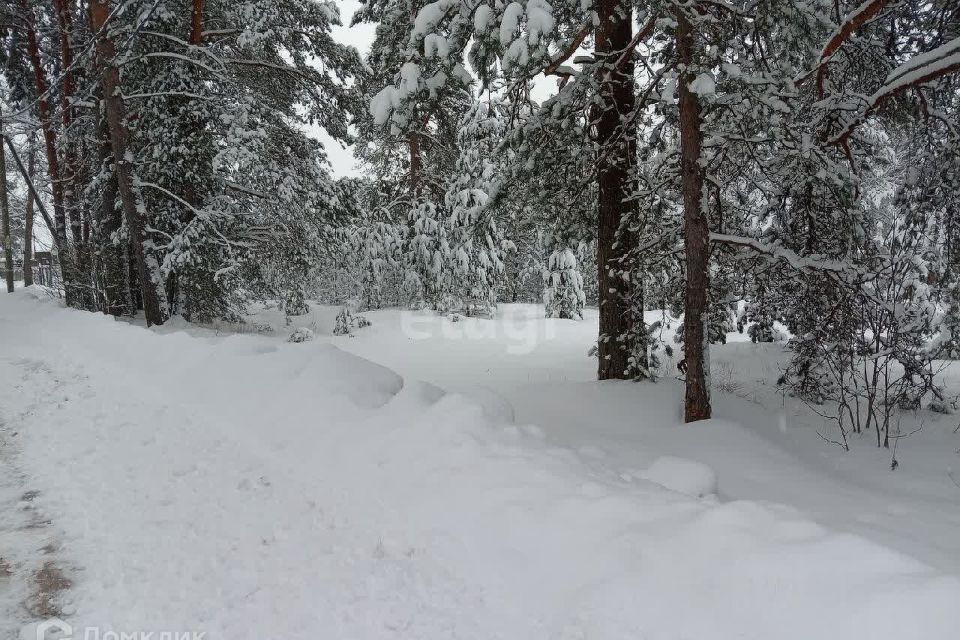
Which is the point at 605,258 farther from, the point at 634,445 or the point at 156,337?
the point at 156,337

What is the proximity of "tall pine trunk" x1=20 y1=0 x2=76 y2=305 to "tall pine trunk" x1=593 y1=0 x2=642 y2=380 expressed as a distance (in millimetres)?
15012

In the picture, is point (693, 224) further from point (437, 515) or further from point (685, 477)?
point (437, 515)

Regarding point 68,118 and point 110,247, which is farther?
point 68,118

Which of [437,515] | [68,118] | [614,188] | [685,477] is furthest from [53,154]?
[685,477]

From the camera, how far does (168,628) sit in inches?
90.3

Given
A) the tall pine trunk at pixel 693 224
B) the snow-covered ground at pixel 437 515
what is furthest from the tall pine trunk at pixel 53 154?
the tall pine trunk at pixel 693 224

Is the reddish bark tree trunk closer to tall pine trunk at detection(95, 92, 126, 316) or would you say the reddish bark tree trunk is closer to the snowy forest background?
the snowy forest background

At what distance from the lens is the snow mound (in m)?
3.58

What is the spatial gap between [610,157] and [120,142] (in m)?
10.3

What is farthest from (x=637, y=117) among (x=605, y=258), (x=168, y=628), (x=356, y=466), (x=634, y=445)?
(x=168, y=628)

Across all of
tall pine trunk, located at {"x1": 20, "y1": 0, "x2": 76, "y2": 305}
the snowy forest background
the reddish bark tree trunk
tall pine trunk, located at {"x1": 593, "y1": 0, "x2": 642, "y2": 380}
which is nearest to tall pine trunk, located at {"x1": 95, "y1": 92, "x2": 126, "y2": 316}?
the snowy forest background

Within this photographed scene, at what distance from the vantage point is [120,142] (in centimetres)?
1102

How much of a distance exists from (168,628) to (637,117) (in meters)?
6.88

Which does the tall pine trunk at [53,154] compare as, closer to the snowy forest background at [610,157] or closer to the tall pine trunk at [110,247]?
the snowy forest background at [610,157]
